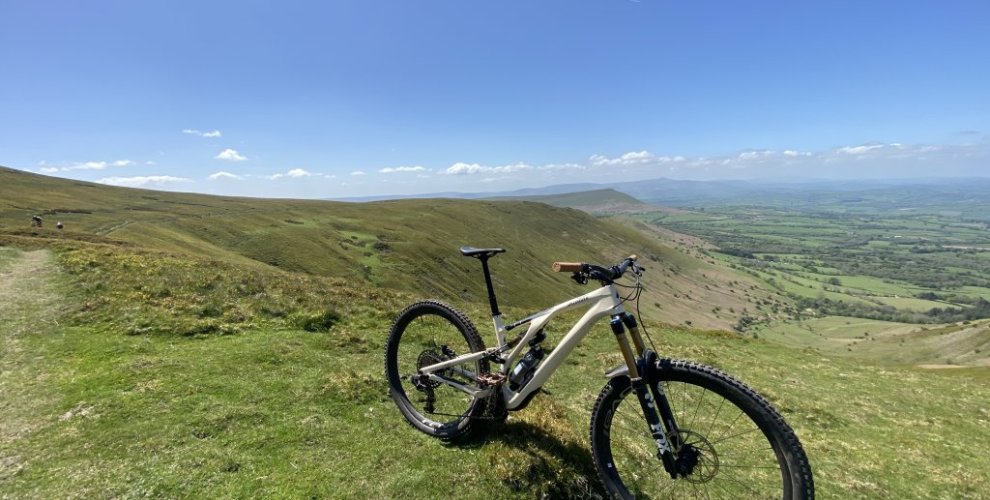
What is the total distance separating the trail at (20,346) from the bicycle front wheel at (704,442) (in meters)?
8.57

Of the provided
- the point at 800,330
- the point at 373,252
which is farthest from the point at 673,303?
the point at 373,252

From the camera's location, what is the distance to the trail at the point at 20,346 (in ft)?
24.7

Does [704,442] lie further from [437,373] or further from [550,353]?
[437,373]

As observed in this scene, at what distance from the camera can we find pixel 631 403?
250 inches

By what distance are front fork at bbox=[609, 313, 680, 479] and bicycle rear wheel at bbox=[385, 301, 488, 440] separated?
2.75 metres

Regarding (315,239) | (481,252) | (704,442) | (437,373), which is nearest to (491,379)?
(437,373)

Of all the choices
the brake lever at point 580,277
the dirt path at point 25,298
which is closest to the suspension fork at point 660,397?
the brake lever at point 580,277

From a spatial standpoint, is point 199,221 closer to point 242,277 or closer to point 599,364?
point 242,277

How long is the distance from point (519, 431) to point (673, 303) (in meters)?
197

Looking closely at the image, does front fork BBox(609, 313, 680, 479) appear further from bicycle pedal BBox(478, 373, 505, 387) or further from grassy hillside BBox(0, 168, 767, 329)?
grassy hillside BBox(0, 168, 767, 329)

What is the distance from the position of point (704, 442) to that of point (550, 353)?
233 centimetres

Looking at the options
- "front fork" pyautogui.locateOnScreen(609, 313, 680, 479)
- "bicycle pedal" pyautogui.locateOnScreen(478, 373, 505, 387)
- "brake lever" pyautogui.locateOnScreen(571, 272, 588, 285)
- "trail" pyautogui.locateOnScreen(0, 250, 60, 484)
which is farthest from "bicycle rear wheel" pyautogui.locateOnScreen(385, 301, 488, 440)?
"trail" pyautogui.locateOnScreen(0, 250, 60, 484)

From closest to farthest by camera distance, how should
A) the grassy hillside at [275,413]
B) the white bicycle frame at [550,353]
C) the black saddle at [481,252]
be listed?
the white bicycle frame at [550,353] → the grassy hillside at [275,413] → the black saddle at [481,252]

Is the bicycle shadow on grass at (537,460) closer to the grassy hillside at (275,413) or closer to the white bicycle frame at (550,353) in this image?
the grassy hillside at (275,413)
